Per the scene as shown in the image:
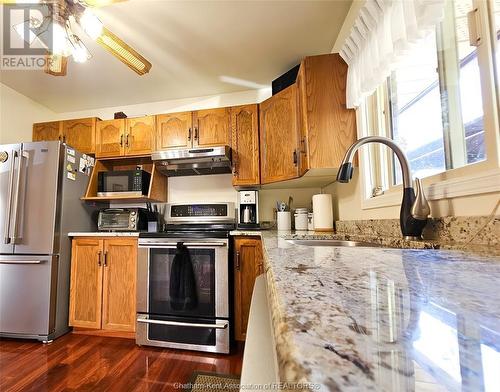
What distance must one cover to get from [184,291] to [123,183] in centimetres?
133

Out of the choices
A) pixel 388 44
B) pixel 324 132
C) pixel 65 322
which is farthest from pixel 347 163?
pixel 65 322

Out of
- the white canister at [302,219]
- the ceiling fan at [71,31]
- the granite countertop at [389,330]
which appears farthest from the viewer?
the white canister at [302,219]

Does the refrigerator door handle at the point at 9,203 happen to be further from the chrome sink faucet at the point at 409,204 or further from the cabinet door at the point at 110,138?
the chrome sink faucet at the point at 409,204

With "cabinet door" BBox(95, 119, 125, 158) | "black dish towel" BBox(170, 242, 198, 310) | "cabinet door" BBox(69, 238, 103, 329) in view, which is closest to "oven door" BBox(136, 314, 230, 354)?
"black dish towel" BBox(170, 242, 198, 310)

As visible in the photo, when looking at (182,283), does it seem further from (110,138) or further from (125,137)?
(110,138)

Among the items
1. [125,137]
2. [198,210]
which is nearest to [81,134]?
[125,137]

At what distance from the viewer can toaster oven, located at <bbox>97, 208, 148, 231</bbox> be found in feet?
7.48

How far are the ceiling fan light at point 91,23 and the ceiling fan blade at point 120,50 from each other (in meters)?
0.05

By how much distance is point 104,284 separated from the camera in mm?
2014

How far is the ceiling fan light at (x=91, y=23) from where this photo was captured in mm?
1298

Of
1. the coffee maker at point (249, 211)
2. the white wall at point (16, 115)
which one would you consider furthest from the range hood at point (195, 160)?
the white wall at point (16, 115)

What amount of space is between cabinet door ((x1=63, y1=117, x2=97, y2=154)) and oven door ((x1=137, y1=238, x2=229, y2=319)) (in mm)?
1432

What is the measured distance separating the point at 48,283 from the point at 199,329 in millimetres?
1340

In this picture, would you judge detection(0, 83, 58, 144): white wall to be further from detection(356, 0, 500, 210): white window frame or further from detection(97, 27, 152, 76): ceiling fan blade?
detection(356, 0, 500, 210): white window frame
